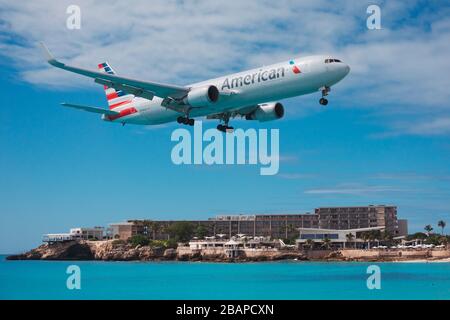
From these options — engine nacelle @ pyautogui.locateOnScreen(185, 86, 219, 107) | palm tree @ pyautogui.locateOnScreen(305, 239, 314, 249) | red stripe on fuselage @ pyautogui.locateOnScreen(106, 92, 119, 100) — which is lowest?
palm tree @ pyautogui.locateOnScreen(305, 239, 314, 249)

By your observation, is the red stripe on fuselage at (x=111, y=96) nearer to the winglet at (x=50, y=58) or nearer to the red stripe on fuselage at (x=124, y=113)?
the red stripe on fuselage at (x=124, y=113)

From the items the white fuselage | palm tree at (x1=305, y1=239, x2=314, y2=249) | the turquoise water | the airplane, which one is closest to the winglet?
the airplane

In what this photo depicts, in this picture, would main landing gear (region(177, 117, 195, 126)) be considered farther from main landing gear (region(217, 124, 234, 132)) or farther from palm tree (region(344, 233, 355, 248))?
palm tree (region(344, 233, 355, 248))

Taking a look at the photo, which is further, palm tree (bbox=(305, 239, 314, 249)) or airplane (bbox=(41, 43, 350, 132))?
palm tree (bbox=(305, 239, 314, 249))

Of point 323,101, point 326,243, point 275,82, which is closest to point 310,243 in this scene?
point 326,243

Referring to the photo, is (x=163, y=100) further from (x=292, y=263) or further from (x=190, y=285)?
(x=292, y=263)
